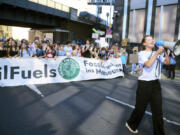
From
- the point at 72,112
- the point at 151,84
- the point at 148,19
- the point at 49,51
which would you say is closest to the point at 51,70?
the point at 49,51

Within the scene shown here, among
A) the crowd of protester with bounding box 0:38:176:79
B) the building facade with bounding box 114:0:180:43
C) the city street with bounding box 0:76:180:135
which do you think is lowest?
the city street with bounding box 0:76:180:135

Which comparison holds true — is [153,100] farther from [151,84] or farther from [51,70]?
[51,70]

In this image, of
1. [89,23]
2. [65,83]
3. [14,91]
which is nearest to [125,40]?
[65,83]

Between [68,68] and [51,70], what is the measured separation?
792 mm

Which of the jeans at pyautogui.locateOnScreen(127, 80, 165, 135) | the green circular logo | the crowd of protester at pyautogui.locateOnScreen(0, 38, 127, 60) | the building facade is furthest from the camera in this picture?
the building facade

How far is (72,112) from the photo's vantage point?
14.7ft

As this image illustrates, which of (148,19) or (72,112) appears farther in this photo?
(148,19)

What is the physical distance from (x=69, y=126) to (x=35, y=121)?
79cm

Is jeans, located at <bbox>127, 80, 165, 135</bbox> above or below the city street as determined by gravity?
above

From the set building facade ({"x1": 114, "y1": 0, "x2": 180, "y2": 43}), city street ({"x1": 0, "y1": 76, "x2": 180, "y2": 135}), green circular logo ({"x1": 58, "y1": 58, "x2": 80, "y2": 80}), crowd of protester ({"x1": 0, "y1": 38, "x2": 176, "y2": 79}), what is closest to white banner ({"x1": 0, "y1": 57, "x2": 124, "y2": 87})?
green circular logo ({"x1": 58, "y1": 58, "x2": 80, "y2": 80})

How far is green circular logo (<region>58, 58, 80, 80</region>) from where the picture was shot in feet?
26.8

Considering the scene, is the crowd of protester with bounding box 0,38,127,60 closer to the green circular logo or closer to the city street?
the green circular logo

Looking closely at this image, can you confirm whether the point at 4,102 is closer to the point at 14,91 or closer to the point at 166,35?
the point at 14,91

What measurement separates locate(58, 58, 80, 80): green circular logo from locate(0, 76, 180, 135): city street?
5.02 feet
